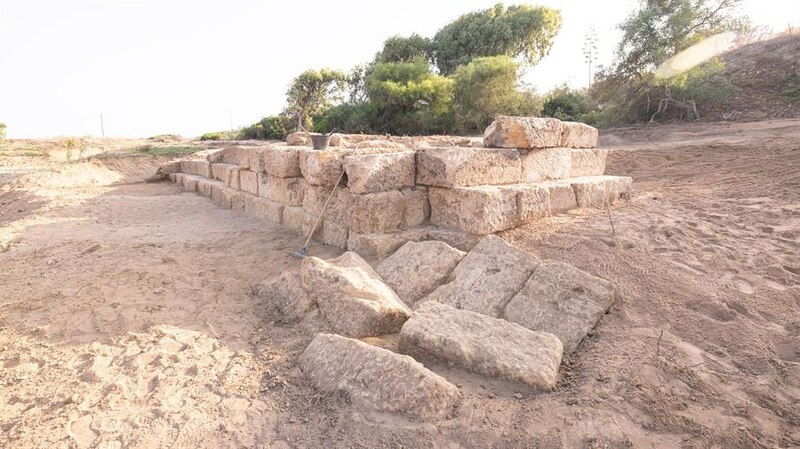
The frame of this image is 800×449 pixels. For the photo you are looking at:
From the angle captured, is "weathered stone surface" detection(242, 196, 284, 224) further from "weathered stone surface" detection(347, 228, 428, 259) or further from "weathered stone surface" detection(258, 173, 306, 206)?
"weathered stone surface" detection(347, 228, 428, 259)

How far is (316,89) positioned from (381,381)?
90.8ft

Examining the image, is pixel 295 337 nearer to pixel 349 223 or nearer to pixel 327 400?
pixel 327 400

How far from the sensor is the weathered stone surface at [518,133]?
529cm

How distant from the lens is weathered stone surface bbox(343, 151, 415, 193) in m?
4.57

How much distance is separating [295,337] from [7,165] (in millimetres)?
15173

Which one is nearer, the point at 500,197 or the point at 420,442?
the point at 420,442

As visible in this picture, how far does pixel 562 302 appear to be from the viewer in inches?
130

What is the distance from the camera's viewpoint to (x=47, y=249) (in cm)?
509

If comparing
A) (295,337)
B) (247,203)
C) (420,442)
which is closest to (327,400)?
(420,442)

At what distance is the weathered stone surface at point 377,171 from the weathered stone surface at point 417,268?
0.77 meters

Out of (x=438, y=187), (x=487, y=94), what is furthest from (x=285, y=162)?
(x=487, y=94)

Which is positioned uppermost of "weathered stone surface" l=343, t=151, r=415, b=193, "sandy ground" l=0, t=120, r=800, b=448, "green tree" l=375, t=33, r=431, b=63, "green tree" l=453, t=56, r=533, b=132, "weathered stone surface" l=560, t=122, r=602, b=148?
"green tree" l=375, t=33, r=431, b=63

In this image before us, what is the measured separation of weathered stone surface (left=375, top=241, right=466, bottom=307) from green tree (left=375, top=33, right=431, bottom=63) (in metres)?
25.6

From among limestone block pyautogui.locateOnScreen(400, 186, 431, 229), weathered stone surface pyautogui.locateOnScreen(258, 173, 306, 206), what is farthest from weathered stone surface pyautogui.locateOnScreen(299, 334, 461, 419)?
weathered stone surface pyautogui.locateOnScreen(258, 173, 306, 206)
